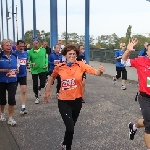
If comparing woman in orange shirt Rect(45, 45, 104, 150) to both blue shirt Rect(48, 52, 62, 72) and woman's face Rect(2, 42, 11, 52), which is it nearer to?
woman's face Rect(2, 42, 11, 52)

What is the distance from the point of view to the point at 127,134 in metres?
6.02

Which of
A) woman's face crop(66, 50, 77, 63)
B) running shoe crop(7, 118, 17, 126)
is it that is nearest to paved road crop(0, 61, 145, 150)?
running shoe crop(7, 118, 17, 126)

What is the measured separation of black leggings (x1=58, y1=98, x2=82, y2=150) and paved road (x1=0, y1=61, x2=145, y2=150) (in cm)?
49

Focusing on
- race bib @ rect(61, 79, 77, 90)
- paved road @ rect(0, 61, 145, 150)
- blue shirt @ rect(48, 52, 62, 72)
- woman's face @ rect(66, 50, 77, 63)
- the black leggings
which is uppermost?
woman's face @ rect(66, 50, 77, 63)

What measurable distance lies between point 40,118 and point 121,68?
623cm

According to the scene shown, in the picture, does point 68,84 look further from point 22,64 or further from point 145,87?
point 22,64

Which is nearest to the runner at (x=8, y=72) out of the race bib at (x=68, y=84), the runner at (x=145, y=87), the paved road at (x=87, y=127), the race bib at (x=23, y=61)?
the paved road at (x=87, y=127)

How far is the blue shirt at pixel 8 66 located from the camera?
659 centimetres

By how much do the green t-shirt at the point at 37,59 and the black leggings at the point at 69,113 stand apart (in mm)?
4499

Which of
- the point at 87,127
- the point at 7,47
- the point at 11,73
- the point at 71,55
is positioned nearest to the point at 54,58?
the point at 11,73

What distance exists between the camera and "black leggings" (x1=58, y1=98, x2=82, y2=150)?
4695 millimetres

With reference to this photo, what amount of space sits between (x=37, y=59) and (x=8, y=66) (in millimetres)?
2585

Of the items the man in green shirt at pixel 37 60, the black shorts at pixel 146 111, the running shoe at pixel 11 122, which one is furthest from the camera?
Answer: the man in green shirt at pixel 37 60

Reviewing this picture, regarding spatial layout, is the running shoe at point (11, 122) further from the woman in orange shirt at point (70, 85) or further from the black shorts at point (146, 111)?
the black shorts at point (146, 111)
